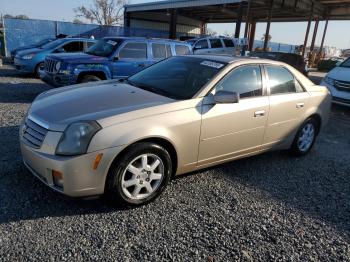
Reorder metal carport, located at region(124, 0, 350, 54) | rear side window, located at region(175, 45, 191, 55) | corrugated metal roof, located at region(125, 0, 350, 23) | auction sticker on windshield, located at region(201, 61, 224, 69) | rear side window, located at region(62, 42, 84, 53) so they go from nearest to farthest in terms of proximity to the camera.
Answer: auction sticker on windshield, located at region(201, 61, 224, 69)
rear side window, located at region(175, 45, 191, 55)
rear side window, located at region(62, 42, 84, 53)
metal carport, located at region(124, 0, 350, 54)
corrugated metal roof, located at region(125, 0, 350, 23)

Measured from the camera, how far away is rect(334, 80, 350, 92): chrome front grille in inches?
342

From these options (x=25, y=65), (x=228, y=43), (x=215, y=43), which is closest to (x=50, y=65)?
(x=25, y=65)

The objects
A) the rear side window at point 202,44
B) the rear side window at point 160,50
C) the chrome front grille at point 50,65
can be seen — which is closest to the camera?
the chrome front grille at point 50,65

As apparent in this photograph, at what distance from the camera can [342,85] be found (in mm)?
8828

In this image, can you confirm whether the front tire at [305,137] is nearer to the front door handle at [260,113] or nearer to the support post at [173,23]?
the front door handle at [260,113]

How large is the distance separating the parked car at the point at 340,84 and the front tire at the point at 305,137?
4007mm

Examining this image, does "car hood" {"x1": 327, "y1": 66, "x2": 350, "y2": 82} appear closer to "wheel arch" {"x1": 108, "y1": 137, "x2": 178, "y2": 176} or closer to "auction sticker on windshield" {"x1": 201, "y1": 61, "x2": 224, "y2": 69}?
"auction sticker on windshield" {"x1": 201, "y1": 61, "x2": 224, "y2": 69}

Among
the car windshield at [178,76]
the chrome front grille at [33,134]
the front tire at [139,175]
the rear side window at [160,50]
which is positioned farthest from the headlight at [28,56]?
the front tire at [139,175]

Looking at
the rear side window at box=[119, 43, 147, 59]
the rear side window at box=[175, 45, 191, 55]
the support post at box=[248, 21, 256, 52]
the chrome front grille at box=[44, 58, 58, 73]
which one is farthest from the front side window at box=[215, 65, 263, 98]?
the support post at box=[248, 21, 256, 52]

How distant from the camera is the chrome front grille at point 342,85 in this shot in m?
8.69

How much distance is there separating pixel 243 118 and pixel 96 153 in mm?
1941

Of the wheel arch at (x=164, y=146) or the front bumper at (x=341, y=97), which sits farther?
the front bumper at (x=341, y=97)

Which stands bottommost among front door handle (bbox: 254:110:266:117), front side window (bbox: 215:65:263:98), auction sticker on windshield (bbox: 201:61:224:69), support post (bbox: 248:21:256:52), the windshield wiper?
front door handle (bbox: 254:110:266:117)

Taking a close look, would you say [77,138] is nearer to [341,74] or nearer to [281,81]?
[281,81]
